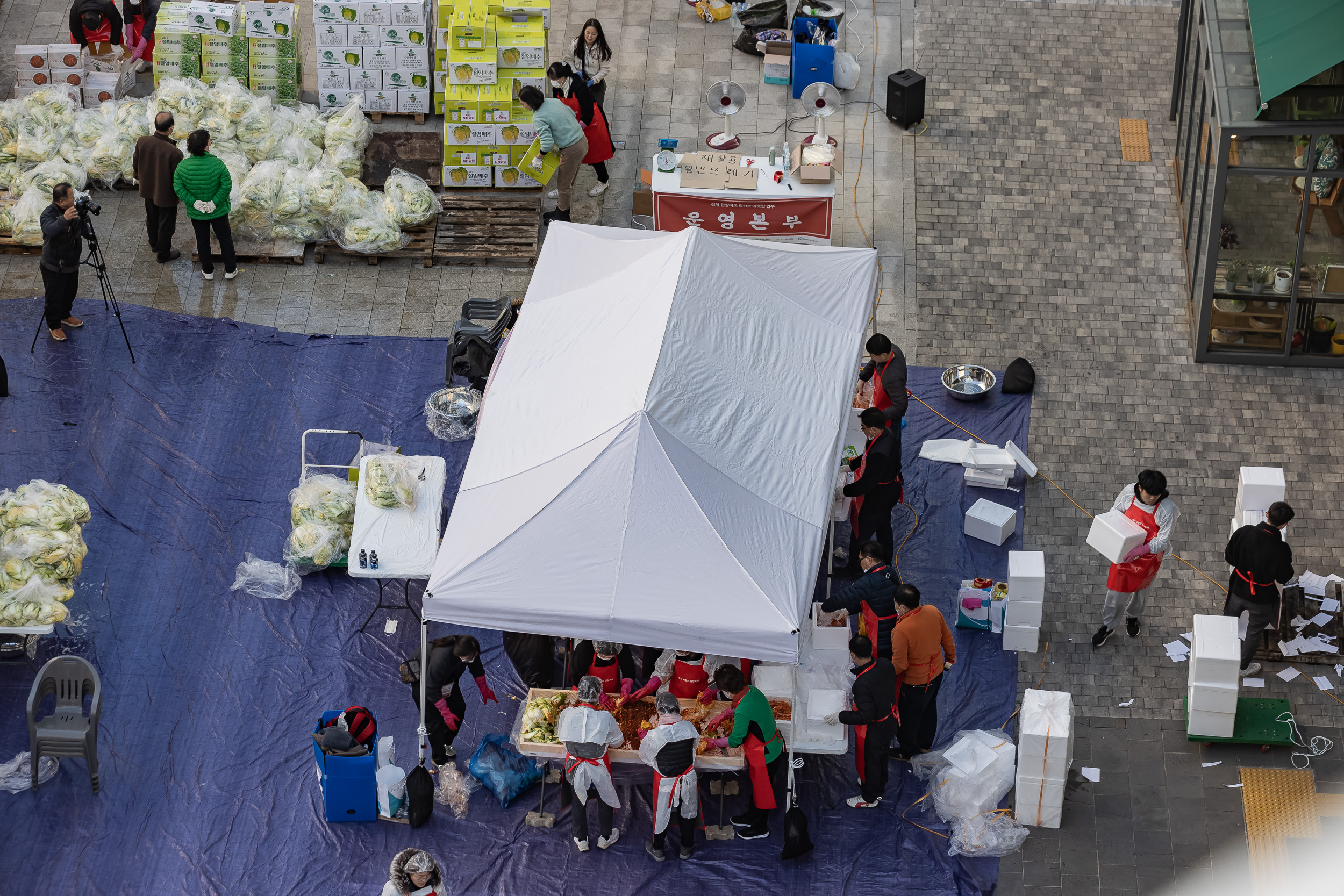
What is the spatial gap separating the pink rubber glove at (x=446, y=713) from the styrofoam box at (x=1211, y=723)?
508cm

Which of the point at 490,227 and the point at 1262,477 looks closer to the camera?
the point at 1262,477

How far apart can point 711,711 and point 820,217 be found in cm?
570

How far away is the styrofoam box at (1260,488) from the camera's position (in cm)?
1127

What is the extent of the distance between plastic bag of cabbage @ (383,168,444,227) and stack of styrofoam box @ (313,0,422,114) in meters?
1.42

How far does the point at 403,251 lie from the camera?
48.6ft

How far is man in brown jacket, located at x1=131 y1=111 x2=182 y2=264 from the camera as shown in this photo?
1407 centimetres

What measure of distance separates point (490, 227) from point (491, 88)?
1.42 m

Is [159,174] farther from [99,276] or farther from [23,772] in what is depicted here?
[23,772]

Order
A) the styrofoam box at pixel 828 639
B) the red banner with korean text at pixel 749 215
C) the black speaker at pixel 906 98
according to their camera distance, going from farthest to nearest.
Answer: the black speaker at pixel 906 98
the red banner with korean text at pixel 749 215
the styrofoam box at pixel 828 639

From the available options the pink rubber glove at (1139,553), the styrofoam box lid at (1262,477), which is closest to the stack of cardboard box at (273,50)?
the pink rubber glove at (1139,553)

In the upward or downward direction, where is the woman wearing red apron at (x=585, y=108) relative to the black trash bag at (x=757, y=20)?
downward

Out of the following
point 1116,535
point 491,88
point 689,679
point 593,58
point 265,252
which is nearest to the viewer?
point 689,679

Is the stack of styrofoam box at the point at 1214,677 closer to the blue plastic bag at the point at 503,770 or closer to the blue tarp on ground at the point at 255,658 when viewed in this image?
the blue tarp on ground at the point at 255,658

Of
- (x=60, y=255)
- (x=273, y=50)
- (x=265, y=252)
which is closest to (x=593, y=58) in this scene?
(x=273, y=50)
